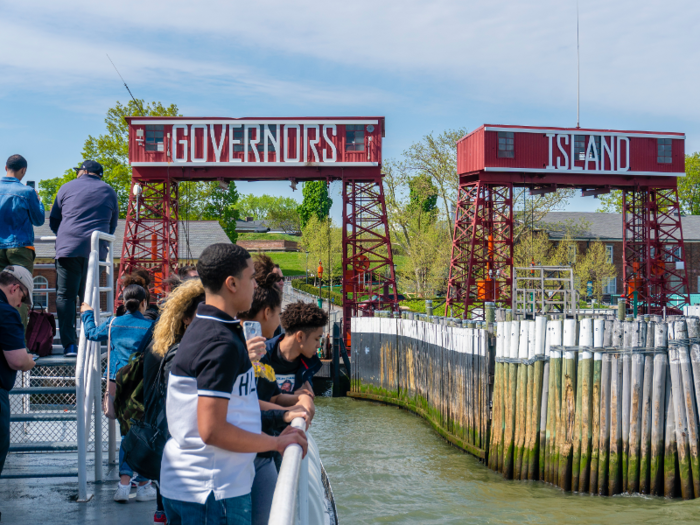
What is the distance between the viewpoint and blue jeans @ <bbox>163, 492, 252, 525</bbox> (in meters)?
2.88

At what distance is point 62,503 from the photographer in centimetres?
564

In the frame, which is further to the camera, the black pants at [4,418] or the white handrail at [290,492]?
the black pants at [4,418]

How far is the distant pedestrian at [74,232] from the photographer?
22.8 ft

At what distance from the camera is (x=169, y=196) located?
2633cm

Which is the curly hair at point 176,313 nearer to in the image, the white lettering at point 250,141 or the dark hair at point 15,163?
the dark hair at point 15,163

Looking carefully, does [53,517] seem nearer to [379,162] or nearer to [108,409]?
[108,409]

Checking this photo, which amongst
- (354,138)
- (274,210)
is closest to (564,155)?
(354,138)

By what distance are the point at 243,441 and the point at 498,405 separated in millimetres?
8851

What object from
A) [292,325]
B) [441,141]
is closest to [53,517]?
[292,325]

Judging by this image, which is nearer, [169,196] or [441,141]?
[169,196]

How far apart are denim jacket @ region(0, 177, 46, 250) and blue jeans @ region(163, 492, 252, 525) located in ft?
16.0

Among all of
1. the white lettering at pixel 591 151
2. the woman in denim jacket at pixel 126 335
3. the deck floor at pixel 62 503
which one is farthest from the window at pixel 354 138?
the woman in denim jacket at pixel 126 335

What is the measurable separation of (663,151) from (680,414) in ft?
79.5

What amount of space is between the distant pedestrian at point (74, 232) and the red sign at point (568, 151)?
22023 millimetres
